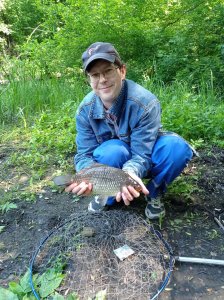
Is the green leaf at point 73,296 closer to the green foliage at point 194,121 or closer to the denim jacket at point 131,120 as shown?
the denim jacket at point 131,120

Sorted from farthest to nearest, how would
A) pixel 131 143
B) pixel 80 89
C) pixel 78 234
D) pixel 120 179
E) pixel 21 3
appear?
pixel 21 3 → pixel 80 89 → pixel 131 143 → pixel 78 234 → pixel 120 179

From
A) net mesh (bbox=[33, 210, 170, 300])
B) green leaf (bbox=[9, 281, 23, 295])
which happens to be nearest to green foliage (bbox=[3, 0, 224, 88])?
net mesh (bbox=[33, 210, 170, 300])

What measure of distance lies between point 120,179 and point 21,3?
47.8ft

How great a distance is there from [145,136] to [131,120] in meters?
0.17

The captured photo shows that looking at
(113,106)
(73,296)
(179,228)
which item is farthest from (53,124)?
(73,296)

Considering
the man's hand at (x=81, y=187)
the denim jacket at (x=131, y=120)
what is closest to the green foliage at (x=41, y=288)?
the man's hand at (x=81, y=187)

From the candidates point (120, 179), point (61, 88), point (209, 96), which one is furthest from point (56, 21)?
point (120, 179)

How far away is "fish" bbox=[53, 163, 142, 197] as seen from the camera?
6.70ft

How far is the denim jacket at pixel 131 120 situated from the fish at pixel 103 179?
0.17 m

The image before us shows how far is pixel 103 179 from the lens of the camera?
2068 mm

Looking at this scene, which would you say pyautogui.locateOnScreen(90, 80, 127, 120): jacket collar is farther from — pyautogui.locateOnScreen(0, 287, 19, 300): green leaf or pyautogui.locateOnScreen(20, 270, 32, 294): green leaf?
pyautogui.locateOnScreen(0, 287, 19, 300): green leaf

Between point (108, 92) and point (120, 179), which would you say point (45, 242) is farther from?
point (108, 92)

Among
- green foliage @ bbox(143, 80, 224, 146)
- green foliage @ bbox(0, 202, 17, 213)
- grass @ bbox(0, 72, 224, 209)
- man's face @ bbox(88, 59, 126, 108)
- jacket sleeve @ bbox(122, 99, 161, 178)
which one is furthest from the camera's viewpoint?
green foliage @ bbox(143, 80, 224, 146)

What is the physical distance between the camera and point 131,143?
7.98ft
